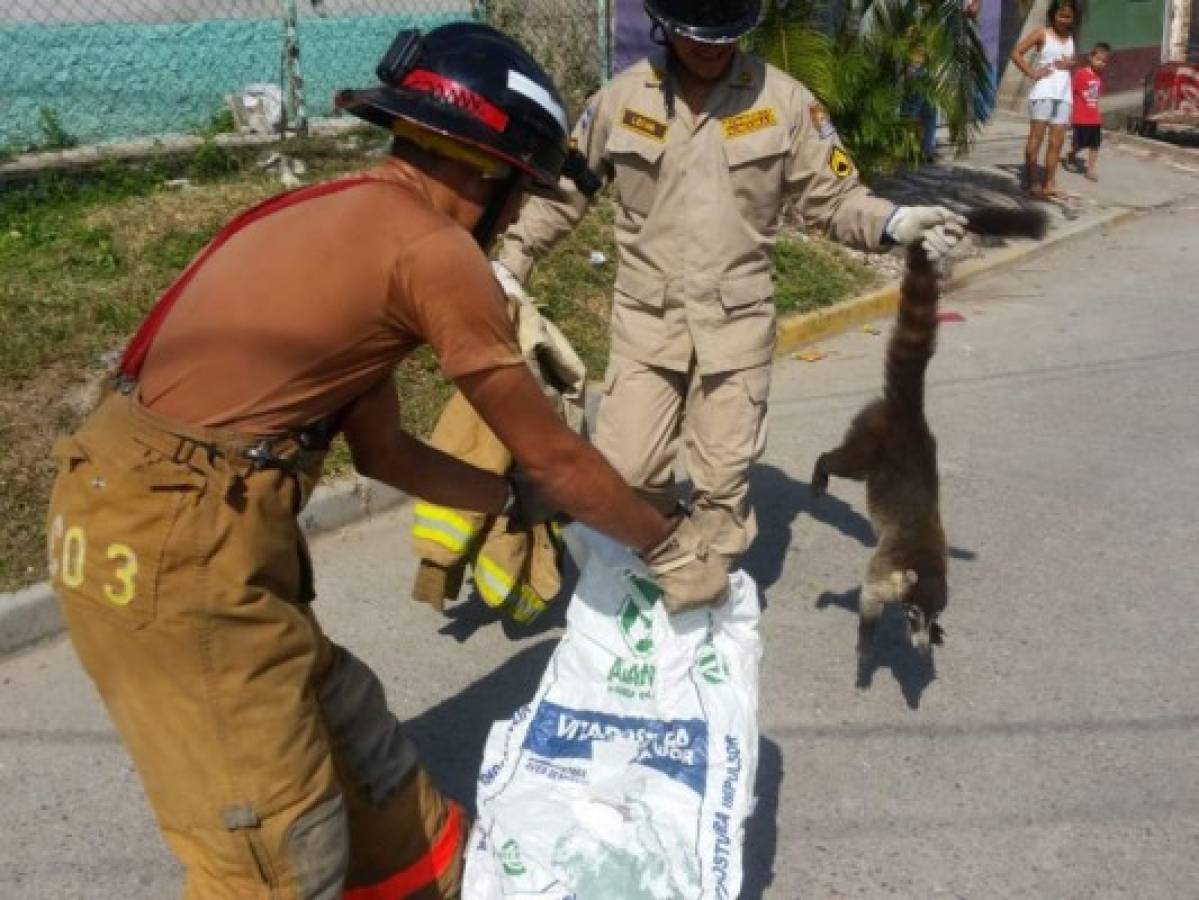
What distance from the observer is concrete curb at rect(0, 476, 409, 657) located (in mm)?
4594

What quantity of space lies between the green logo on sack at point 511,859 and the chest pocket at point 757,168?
2185 mm

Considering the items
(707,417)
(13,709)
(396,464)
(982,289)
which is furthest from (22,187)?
(982,289)

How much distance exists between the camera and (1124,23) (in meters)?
21.2

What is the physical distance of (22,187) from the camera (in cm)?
768

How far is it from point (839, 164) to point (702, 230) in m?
0.49

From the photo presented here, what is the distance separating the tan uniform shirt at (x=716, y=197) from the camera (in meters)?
4.12

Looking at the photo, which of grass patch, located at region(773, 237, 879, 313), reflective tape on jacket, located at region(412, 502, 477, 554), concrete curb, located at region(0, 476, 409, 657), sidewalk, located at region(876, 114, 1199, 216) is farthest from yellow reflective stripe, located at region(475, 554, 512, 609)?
sidewalk, located at region(876, 114, 1199, 216)

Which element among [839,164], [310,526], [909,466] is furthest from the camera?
[310,526]

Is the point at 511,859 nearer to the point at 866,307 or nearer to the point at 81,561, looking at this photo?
the point at 81,561

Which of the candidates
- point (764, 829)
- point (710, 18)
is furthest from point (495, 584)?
point (710, 18)

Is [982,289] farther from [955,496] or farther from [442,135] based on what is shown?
[442,135]

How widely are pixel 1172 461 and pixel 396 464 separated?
477cm

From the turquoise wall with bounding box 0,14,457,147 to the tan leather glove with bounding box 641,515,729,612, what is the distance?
6971 millimetres

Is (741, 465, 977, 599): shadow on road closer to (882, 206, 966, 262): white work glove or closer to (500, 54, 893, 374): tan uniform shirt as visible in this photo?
(500, 54, 893, 374): tan uniform shirt
